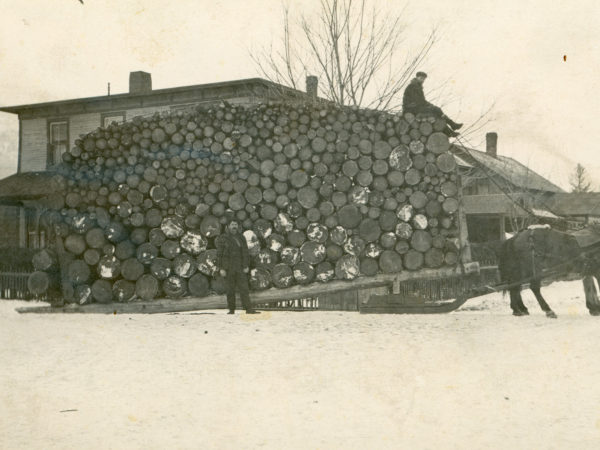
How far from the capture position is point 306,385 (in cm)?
581

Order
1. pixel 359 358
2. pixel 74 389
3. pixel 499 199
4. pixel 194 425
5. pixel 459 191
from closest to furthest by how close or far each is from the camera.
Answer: pixel 194 425 < pixel 74 389 < pixel 359 358 < pixel 459 191 < pixel 499 199

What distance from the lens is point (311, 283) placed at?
10.0 m

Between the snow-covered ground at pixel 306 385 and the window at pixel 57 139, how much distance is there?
42.5 feet

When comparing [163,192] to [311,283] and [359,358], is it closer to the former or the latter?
[311,283]

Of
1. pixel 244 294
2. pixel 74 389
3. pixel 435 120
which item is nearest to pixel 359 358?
pixel 74 389

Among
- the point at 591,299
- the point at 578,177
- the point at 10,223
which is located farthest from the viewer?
the point at 578,177

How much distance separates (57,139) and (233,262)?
1364cm

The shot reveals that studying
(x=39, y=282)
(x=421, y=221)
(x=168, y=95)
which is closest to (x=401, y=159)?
(x=421, y=221)

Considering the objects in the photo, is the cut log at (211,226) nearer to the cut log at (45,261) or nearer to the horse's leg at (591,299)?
the cut log at (45,261)

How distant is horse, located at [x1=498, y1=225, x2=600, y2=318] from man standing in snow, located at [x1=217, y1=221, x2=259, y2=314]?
3.95 m

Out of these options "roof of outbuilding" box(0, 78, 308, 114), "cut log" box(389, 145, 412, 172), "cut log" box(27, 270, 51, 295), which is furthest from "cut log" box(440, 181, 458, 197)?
"roof of outbuilding" box(0, 78, 308, 114)

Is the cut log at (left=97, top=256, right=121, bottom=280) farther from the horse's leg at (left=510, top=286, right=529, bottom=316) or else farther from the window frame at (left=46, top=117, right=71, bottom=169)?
the window frame at (left=46, top=117, right=71, bottom=169)

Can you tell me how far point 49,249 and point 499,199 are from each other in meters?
14.5

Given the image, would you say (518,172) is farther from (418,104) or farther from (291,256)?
(291,256)
